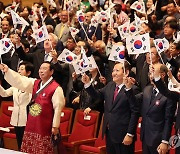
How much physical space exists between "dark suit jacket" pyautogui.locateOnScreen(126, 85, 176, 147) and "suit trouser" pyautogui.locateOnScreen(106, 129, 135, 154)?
24 cm

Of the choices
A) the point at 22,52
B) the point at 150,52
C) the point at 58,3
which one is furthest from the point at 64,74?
the point at 58,3

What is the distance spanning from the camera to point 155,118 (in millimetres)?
5523

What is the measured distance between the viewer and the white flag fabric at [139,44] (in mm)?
5656

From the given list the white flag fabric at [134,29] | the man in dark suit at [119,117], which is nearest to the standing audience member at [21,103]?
the man in dark suit at [119,117]

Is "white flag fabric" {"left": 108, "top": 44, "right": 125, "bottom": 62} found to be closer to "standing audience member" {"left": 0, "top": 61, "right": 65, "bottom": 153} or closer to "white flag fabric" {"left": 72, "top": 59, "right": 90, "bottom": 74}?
"white flag fabric" {"left": 72, "top": 59, "right": 90, "bottom": 74}

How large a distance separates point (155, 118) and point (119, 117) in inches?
17.6

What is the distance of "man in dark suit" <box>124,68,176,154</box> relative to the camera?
539cm

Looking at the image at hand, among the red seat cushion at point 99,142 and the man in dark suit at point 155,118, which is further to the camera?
the red seat cushion at point 99,142

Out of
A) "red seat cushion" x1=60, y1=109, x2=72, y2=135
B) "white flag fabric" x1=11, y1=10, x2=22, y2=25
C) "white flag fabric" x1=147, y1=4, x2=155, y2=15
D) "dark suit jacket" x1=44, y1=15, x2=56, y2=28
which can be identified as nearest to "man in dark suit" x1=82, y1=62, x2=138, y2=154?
"red seat cushion" x1=60, y1=109, x2=72, y2=135

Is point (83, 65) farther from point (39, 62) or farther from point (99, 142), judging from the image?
point (39, 62)

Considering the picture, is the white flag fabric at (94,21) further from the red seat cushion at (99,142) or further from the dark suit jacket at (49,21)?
the red seat cushion at (99,142)

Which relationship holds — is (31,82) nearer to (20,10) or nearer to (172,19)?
(172,19)

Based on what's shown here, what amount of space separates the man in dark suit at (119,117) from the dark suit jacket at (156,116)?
121 millimetres

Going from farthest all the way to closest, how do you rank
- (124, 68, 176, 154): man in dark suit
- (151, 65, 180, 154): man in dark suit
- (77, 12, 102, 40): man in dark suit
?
(77, 12, 102, 40): man in dark suit, (124, 68, 176, 154): man in dark suit, (151, 65, 180, 154): man in dark suit
